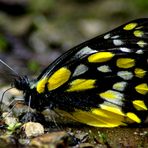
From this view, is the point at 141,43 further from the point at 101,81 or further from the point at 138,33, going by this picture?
the point at 101,81

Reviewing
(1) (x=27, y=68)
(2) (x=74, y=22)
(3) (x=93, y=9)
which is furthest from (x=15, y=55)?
(3) (x=93, y=9)

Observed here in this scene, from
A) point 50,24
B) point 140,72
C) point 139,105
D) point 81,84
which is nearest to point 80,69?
point 81,84

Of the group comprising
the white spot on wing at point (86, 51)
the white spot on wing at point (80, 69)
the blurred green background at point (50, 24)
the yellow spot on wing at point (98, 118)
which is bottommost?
the yellow spot on wing at point (98, 118)

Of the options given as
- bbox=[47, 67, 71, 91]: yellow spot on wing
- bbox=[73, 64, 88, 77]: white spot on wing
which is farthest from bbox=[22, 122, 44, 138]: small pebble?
bbox=[73, 64, 88, 77]: white spot on wing

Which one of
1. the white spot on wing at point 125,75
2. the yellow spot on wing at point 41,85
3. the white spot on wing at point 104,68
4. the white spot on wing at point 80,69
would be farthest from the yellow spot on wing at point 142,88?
the yellow spot on wing at point 41,85

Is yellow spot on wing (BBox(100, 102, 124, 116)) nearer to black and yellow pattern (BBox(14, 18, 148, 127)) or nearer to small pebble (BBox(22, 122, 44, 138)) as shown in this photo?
black and yellow pattern (BBox(14, 18, 148, 127))

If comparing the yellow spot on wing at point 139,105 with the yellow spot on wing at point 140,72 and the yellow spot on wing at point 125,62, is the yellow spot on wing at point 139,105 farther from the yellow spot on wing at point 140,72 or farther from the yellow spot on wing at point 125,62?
the yellow spot on wing at point 125,62

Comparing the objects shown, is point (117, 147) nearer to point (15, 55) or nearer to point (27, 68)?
point (27, 68)
